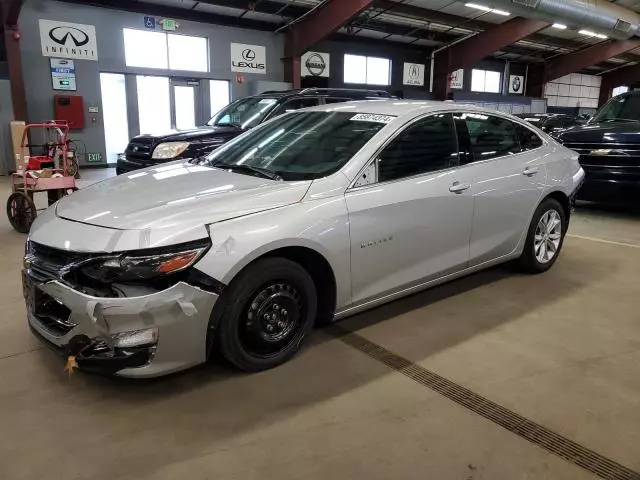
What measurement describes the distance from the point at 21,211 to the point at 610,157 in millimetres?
7198

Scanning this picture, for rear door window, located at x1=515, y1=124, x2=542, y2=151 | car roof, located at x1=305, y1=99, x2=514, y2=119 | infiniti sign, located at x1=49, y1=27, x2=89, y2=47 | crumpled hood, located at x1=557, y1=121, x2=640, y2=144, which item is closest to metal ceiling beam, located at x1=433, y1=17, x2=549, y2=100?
crumpled hood, located at x1=557, y1=121, x2=640, y2=144

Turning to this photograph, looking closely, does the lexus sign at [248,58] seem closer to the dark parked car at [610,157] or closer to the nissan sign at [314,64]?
the nissan sign at [314,64]

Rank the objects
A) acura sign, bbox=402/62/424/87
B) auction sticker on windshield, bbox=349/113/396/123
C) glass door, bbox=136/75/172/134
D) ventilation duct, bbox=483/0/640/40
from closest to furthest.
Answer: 1. auction sticker on windshield, bbox=349/113/396/123
2. ventilation duct, bbox=483/0/640/40
3. glass door, bbox=136/75/172/134
4. acura sign, bbox=402/62/424/87

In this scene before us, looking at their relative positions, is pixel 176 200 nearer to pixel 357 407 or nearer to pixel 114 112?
pixel 357 407

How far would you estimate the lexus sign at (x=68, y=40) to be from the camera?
40.7 ft

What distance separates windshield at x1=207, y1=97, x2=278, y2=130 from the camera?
22.4 feet

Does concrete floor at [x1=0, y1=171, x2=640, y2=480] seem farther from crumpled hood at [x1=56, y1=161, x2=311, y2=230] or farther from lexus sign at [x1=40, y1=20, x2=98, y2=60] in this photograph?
lexus sign at [x1=40, y1=20, x2=98, y2=60]

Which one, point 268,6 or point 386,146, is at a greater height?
point 268,6

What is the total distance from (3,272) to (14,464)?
2894 millimetres

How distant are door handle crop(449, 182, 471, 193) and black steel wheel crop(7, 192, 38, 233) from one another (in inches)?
184

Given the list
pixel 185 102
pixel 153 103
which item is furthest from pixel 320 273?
pixel 185 102

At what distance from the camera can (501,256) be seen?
3.89m

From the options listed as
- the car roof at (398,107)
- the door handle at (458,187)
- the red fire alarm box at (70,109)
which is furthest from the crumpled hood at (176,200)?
the red fire alarm box at (70,109)

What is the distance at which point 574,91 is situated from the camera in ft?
92.9
